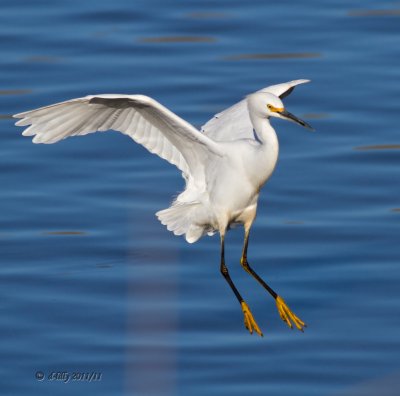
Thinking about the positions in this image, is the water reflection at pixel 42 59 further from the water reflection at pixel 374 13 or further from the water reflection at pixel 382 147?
the water reflection at pixel 382 147

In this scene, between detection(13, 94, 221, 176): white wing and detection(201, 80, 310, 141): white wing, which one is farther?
detection(201, 80, 310, 141): white wing

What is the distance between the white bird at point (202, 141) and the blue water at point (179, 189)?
321mm

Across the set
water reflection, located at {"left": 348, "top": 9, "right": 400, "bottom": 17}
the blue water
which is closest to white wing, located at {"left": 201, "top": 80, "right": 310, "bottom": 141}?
the blue water

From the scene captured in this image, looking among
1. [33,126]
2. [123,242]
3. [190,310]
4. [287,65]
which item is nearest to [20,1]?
[287,65]

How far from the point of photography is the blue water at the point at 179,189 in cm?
749

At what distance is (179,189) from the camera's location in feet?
31.8

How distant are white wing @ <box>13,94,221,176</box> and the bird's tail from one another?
0.63 ft

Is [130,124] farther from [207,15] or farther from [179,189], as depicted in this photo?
[207,15]

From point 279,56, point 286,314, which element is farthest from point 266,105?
point 279,56

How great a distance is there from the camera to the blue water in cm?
749

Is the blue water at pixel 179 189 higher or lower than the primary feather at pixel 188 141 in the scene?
lower

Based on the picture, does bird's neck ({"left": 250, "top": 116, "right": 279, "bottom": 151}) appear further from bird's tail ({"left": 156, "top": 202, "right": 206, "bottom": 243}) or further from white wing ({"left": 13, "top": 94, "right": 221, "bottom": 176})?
bird's tail ({"left": 156, "top": 202, "right": 206, "bottom": 243})

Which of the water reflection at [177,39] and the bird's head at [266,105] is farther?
the water reflection at [177,39]

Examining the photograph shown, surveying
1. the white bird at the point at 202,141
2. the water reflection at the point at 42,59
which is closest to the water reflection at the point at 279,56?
the water reflection at the point at 42,59
